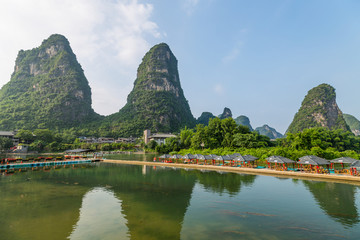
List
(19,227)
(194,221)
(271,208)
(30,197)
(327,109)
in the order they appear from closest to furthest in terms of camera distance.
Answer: (19,227)
(194,221)
(271,208)
(30,197)
(327,109)

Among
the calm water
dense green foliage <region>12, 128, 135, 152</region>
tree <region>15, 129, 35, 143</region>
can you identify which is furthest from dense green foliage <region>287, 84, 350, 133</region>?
tree <region>15, 129, 35, 143</region>

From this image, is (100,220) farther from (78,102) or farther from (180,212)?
(78,102)

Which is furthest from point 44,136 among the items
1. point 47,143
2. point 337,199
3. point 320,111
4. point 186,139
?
point 320,111

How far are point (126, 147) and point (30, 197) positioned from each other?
83886 millimetres

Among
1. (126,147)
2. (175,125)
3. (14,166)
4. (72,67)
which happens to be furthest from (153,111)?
(14,166)

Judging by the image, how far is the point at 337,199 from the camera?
14.1m

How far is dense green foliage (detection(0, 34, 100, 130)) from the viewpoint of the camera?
419 feet

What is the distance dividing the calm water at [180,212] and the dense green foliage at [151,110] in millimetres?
121442

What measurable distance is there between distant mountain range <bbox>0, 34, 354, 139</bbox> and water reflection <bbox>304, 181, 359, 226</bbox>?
12692 cm

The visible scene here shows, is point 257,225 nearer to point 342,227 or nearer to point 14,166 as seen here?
point 342,227

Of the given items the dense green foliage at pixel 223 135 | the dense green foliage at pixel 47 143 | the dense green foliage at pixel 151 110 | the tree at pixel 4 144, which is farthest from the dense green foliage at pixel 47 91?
the dense green foliage at pixel 223 135

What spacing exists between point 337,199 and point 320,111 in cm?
14780

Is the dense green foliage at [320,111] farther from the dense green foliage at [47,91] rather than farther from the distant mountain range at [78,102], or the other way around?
the dense green foliage at [47,91]

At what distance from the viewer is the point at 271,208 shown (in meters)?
12.7
